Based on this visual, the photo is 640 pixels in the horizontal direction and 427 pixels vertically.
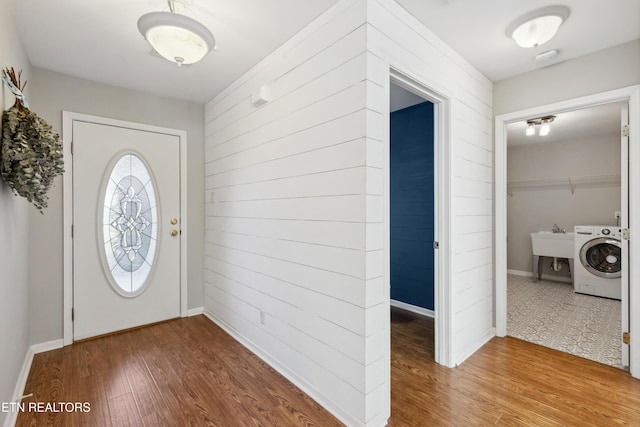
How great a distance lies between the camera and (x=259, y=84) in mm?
2523

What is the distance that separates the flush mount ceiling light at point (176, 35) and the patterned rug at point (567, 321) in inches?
138

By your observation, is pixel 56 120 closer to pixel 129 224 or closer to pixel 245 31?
pixel 129 224

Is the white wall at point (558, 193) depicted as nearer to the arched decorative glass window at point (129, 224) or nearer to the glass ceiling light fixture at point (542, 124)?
the glass ceiling light fixture at point (542, 124)

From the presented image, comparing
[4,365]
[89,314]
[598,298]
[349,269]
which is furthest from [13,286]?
[598,298]

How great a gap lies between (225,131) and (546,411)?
3.31m

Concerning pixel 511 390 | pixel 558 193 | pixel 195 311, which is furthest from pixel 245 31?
pixel 558 193

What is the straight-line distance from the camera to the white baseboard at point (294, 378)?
173cm

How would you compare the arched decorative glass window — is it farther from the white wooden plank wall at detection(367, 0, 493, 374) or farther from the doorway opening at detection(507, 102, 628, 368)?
the doorway opening at detection(507, 102, 628, 368)

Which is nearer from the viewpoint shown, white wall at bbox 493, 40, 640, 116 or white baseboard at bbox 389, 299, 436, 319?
white wall at bbox 493, 40, 640, 116

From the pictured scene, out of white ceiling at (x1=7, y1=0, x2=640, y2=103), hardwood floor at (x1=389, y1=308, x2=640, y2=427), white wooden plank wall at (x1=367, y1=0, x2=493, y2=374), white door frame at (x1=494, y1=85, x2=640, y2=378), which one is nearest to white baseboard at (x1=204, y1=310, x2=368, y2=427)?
hardwood floor at (x1=389, y1=308, x2=640, y2=427)

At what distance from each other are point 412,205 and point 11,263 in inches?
133

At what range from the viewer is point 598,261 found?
417cm

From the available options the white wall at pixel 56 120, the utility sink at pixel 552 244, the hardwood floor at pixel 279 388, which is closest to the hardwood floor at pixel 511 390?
the hardwood floor at pixel 279 388

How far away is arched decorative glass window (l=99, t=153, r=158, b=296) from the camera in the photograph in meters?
2.93
